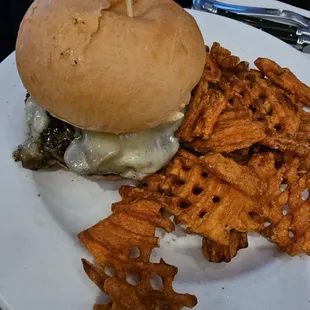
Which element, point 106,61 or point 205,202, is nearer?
point 106,61

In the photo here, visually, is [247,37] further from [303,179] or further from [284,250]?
[284,250]

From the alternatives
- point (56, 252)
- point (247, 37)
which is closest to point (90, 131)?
point (56, 252)

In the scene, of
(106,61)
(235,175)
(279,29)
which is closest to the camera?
(106,61)

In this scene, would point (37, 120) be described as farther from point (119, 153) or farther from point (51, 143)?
point (119, 153)

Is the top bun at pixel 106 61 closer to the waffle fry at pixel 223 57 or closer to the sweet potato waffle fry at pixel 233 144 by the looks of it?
the sweet potato waffle fry at pixel 233 144

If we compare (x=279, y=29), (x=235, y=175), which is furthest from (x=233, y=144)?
(x=279, y=29)

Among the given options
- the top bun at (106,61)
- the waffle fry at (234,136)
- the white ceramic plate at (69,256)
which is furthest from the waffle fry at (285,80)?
the white ceramic plate at (69,256)

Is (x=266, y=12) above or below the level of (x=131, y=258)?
above
